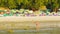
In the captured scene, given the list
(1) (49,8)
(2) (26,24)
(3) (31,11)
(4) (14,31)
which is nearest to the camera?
(4) (14,31)

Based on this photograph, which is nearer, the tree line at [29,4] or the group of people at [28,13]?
the group of people at [28,13]

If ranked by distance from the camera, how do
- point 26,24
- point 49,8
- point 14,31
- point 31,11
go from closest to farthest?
1. point 14,31
2. point 26,24
3. point 31,11
4. point 49,8

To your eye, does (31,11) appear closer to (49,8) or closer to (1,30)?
(49,8)

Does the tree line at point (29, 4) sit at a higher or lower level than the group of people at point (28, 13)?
higher

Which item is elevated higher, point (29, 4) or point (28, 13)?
point (29, 4)

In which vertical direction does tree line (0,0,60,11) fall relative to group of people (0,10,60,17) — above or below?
above

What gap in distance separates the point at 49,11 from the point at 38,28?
9.55ft

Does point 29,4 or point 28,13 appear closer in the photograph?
point 28,13

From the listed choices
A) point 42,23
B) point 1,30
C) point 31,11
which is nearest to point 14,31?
point 1,30

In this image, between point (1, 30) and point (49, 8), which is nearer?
point (1, 30)

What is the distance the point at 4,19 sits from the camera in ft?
34.9

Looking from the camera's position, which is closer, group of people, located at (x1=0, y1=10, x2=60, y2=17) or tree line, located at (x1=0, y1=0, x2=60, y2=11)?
group of people, located at (x1=0, y1=10, x2=60, y2=17)

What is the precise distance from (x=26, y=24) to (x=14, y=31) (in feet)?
2.66

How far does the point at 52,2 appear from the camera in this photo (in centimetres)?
1291
